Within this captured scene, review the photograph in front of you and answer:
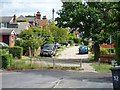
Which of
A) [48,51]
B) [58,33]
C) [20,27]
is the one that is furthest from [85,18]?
[20,27]

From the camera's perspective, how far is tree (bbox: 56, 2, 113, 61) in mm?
24734

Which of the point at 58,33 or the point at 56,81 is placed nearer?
the point at 56,81

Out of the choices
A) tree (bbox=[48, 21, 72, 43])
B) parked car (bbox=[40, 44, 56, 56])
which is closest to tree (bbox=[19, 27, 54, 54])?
parked car (bbox=[40, 44, 56, 56])

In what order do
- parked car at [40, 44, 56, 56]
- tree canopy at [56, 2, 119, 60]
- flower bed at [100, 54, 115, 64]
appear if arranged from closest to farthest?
flower bed at [100, 54, 115, 64] < tree canopy at [56, 2, 119, 60] < parked car at [40, 44, 56, 56]

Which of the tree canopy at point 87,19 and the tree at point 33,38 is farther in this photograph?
the tree at point 33,38

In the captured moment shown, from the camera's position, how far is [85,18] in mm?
24984

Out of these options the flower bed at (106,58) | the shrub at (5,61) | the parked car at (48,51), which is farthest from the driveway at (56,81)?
the parked car at (48,51)

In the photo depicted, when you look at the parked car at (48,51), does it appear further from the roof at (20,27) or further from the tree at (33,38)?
the roof at (20,27)

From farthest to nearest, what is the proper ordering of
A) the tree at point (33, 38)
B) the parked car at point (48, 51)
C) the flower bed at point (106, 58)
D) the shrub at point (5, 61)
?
the parked car at point (48, 51), the tree at point (33, 38), the flower bed at point (106, 58), the shrub at point (5, 61)

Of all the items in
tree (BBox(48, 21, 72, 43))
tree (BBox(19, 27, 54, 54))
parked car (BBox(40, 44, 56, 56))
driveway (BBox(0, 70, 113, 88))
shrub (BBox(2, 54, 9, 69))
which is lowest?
driveway (BBox(0, 70, 113, 88))

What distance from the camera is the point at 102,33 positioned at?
25.2 meters

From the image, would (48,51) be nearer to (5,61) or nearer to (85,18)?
(85,18)

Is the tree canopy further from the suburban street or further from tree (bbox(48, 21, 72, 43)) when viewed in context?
tree (bbox(48, 21, 72, 43))

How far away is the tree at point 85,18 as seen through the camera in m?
24.7
